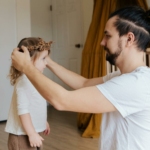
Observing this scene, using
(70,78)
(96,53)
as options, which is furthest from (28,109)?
(96,53)

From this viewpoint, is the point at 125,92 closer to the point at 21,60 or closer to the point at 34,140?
the point at 21,60

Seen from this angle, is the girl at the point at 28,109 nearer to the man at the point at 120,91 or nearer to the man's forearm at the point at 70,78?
the man's forearm at the point at 70,78

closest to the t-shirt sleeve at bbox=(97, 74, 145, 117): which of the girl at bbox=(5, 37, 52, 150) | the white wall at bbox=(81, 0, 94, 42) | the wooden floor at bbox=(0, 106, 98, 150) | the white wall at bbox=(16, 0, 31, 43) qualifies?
the girl at bbox=(5, 37, 52, 150)

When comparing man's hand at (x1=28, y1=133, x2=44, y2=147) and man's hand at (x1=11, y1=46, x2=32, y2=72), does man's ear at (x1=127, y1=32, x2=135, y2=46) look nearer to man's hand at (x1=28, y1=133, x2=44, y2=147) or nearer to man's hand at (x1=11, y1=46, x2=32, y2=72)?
man's hand at (x1=11, y1=46, x2=32, y2=72)

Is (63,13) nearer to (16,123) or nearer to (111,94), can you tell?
(16,123)

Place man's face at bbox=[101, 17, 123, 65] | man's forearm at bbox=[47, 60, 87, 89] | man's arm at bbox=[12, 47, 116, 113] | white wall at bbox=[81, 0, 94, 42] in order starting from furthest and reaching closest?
white wall at bbox=[81, 0, 94, 42]
man's forearm at bbox=[47, 60, 87, 89]
man's face at bbox=[101, 17, 123, 65]
man's arm at bbox=[12, 47, 116, 113]

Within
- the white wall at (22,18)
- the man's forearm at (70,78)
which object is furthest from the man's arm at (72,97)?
the white wall at (22,18)

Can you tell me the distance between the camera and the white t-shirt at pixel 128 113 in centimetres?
90

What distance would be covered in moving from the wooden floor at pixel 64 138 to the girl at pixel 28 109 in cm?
108

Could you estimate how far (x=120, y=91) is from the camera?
0.90 m

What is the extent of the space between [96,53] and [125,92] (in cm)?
216

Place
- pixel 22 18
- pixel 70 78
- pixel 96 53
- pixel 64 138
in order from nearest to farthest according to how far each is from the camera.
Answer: pixel 70 78 < pixel 64 138 < pixel 96 53 < pixel 22 18

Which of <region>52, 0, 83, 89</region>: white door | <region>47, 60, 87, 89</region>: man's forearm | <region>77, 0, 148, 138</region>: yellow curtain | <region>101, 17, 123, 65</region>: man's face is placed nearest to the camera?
<region>101, 17, 123, 65</region>: man's face

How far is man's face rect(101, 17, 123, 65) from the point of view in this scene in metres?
1.01
